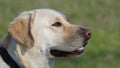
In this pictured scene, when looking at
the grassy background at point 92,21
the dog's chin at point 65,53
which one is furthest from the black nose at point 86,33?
the grassy background at point 92,21

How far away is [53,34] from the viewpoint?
7332mm

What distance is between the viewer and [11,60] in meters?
7.07

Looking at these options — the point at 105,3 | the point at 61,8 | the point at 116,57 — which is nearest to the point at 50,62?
the point at 116,57

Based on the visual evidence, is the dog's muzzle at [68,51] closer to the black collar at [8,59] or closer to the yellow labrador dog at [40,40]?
the yellow labrador dog at [40,40]

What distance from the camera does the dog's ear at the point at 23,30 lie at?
6984mm

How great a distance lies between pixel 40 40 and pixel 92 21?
5.84 metres

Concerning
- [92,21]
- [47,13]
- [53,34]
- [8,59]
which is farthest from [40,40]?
[92,21]

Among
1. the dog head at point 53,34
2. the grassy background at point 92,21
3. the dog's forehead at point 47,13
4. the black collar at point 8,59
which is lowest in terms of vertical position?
the grassy background at point 92,21

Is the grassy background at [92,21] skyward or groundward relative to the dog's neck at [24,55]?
groundward

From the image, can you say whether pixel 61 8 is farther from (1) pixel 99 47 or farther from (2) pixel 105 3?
(1) pixel 99 47

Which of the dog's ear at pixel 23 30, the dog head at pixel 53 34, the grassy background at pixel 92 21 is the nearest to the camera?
the dog's ear at pixel 23 30

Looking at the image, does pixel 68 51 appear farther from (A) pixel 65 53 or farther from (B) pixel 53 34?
(B) pixel 53 34

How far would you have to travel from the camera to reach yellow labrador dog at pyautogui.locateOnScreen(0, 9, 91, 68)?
23.2 ft

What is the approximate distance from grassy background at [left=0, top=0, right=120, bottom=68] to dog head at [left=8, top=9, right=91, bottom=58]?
112 inches
